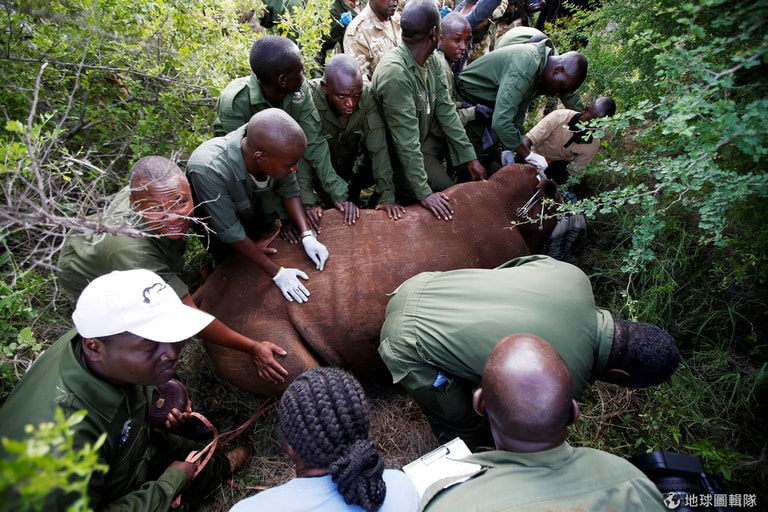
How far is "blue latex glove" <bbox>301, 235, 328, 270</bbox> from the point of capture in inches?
112

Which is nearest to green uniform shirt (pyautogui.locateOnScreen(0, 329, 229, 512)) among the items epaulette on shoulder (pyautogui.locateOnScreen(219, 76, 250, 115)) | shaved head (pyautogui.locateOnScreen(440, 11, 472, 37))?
epaulette on shoulder (pyautogui.locateOnScreen(219, 76, 250, 115))

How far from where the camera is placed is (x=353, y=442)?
1529 mm

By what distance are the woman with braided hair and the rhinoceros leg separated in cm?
99

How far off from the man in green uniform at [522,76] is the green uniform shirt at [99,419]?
11.7ft

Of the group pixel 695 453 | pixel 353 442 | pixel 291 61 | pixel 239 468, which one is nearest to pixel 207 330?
pixel 239 468

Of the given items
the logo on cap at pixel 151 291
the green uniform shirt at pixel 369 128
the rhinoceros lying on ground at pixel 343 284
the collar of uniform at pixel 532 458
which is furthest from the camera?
the green uniform shirt at pixel 369 128

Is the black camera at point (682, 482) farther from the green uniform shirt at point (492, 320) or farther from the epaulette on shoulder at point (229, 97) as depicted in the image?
the epaulette on shoulder at point (229, 97)

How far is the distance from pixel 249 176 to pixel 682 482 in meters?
2.89

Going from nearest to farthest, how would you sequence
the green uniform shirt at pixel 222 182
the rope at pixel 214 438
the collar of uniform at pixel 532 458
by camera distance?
the collar of uniform at pixel 532 458 → the rope at pixel 214 438 → the green uniform shirt at pixel 222 182

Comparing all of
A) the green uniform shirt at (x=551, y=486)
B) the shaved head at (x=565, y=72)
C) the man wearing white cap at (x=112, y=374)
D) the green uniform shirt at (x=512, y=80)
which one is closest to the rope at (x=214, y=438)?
the man wearing white cap at (x=112, y=374)

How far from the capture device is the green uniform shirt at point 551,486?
1343 millimetres

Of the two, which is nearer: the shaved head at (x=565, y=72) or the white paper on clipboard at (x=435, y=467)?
the white paper on clipboard at (x=435, y=467)

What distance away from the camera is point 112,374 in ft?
5.53

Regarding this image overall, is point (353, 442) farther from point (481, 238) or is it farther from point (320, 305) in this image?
A: point (481, 238)
